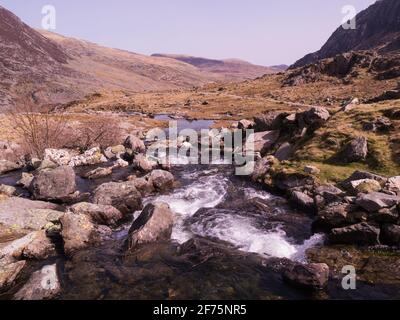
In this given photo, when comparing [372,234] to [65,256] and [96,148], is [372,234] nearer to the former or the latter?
[65,256]

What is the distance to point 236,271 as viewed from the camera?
16.4 m

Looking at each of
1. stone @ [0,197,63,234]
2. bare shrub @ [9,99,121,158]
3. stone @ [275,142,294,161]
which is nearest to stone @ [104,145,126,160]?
→ bare shrub @ [9,99,121,158]

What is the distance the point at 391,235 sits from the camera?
17.6 m

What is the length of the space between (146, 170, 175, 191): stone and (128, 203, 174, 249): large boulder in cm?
793

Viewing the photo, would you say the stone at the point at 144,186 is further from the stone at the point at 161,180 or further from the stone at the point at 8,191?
the stone at the point at 8,191

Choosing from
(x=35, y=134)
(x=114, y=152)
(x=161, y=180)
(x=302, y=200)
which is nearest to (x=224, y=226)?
(x=302, y=200)

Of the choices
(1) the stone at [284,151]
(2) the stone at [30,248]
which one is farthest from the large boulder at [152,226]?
(1) the stone at [284,151]

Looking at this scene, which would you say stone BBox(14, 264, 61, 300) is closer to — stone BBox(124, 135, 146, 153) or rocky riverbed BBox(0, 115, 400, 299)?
rocky riverbed BBox(0, 115, 400, 299)

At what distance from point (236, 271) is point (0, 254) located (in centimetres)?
1082

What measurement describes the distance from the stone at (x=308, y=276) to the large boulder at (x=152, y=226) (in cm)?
710

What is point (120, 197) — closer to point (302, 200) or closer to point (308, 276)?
point (302, 200)

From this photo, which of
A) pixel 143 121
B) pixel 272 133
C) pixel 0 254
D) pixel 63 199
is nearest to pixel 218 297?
pixel 0 254

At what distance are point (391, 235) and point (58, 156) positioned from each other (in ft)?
105

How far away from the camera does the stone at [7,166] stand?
35969mm
